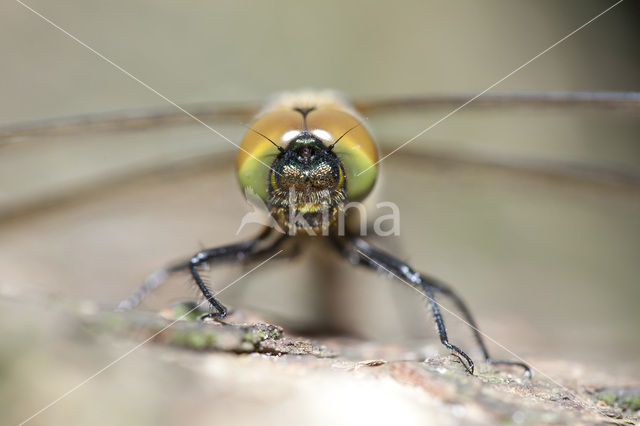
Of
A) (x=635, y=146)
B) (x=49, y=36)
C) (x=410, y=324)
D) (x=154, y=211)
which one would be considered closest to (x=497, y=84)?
(x=635, y=146)

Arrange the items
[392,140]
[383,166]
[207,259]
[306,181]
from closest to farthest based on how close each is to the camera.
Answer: [306,181] → [207,259] → [383,166] → [392,140]

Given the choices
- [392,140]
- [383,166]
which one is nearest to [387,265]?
[383,166]

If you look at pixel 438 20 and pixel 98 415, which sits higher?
pixel 438 20

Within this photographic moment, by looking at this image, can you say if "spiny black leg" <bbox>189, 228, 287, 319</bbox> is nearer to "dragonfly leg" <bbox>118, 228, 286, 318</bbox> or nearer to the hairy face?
"dragonfly leg" <bbox>118, 228, 286, 318</bbox>

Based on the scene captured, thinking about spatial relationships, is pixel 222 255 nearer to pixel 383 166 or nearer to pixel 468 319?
pixel 468 319

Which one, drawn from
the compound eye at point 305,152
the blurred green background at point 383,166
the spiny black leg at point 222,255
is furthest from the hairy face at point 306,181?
the blurred green background at point 383,166

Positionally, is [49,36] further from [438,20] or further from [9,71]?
[438,20]
